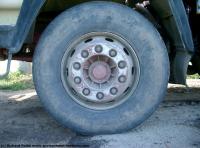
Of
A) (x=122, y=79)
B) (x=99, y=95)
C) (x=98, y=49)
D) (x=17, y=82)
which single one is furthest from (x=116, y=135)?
(x=17, y=82)

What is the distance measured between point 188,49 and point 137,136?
83cm

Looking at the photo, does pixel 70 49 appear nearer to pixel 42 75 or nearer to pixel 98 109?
pixel 42 75

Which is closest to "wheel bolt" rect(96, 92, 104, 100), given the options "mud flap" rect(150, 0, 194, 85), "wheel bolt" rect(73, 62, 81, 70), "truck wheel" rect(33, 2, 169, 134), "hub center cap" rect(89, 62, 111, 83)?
"truck wheel" rect(33, 2, 169, 134)

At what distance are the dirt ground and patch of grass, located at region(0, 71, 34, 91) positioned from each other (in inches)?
98.6

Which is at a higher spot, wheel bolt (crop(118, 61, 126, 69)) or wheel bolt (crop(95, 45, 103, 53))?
wheel bolt (crop(95, 45, 103, 53))

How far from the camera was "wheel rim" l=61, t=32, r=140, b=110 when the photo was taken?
143 inches

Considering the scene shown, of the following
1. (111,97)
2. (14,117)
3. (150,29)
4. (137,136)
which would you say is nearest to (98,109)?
(111,97)

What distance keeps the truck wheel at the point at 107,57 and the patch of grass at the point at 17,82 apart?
13.5 ft

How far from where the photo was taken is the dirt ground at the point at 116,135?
346 cm

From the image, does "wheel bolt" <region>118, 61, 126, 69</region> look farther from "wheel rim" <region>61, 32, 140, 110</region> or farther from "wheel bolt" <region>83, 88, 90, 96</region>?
"wheel bolt" <region>83, 88, 90, 96</region>

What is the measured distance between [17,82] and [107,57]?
4.99m

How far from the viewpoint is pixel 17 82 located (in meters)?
8.36

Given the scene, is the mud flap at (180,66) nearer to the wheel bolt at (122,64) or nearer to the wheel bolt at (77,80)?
the wheel bolt at (122,64)

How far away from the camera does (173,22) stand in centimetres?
368
